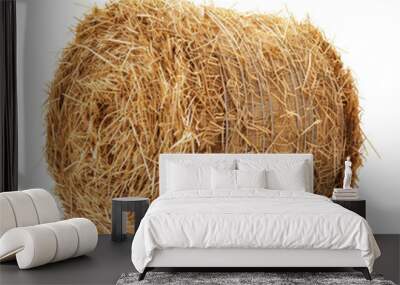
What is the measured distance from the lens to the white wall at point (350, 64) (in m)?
6.25

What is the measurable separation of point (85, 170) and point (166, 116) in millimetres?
952

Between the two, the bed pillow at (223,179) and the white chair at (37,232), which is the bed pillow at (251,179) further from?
the white chair at (37,232)

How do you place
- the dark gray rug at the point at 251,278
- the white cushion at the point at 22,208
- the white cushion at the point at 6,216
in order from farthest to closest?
the white cushion at the point at 22,208 < the white cushion at the point at 6,216 < the dark gray rug at the point at 251,278

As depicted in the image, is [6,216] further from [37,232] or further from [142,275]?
[142,275]

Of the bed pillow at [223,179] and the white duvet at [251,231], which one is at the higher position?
the bed pillow at [223,179]

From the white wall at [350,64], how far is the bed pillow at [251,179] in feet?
3.93

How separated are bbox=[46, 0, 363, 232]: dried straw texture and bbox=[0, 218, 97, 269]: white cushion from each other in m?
1.44

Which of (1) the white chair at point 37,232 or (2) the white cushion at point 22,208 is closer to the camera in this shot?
(1) the white chair at point 37,232

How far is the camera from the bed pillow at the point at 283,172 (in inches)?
226

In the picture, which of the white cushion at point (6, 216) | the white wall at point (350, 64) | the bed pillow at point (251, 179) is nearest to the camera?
the white cushion at point (6, 216)

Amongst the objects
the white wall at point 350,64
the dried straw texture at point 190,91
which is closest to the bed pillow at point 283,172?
the dried straw texture at point 190,91

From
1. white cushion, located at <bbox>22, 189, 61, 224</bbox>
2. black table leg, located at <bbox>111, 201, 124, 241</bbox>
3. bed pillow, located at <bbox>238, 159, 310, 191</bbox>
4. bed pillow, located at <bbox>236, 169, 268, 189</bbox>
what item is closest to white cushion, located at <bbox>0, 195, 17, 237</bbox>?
white cushion, located at <bbox>22, 189, 61, 224</bbox>

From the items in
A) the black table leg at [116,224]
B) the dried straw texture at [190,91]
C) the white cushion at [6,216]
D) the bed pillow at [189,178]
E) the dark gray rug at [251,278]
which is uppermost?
the dried straw texture at [190,91]

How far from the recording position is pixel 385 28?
20.5ft
